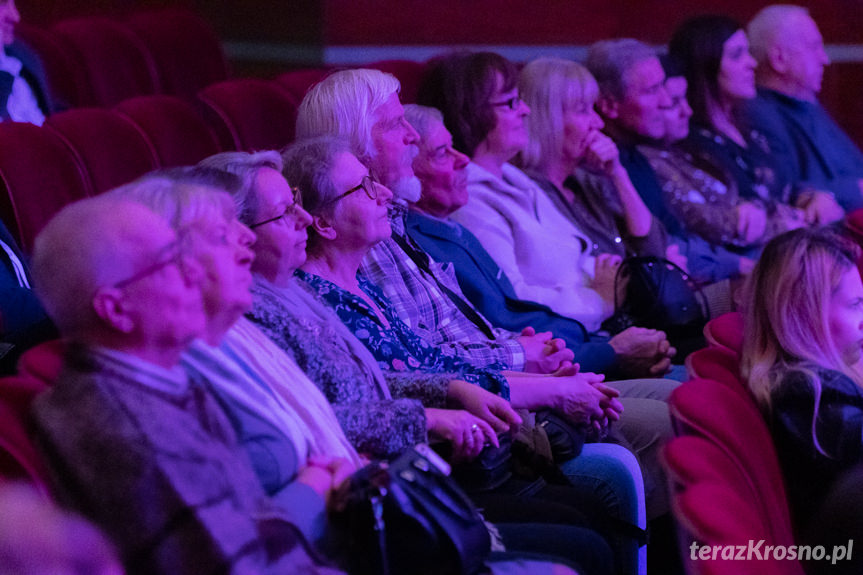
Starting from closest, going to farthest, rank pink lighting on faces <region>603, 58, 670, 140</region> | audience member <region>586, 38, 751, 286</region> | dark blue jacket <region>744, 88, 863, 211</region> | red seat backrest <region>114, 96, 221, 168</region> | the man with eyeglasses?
the man with eyeglasses, red seat backrest <region>114, 96, 221, 168</region>, audience member <region>586, 38, 751, 286</region>, pink lighting on faces <region>603, 58, 670, 140</region>, dark blue jacket <region>744, 88, 863, 211</region>

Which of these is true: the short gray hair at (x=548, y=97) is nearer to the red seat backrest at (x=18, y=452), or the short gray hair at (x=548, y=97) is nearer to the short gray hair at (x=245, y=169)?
the short gray hair at (x=245, y=169)

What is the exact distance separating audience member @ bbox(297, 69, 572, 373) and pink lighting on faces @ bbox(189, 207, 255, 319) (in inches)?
29.6

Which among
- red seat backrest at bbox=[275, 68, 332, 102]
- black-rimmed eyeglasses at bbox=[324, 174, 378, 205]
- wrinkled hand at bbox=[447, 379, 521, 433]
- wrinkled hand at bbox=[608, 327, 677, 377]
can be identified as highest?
black-rimmed eyeglasses at bbox=[324, 174, 378, 205]

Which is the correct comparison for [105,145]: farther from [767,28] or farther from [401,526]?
[767,28]

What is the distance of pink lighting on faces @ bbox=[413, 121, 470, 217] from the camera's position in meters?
2.12

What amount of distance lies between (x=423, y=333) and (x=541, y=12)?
2.47 m

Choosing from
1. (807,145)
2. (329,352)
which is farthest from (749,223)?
(329,352)

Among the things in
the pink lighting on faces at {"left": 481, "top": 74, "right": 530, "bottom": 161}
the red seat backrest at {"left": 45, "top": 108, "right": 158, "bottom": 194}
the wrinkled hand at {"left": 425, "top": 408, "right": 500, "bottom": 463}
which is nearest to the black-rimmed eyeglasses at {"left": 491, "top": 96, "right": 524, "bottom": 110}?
the pink lighting on faces at {"left": 481, "top": 74, "right": 530, "bottom": 161}

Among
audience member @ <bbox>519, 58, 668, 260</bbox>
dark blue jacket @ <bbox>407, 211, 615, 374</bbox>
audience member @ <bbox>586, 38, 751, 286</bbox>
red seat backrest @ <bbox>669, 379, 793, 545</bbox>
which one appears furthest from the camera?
audience member @ <bbox>586, 38, 751, 286</bbox>

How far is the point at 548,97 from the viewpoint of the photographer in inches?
105

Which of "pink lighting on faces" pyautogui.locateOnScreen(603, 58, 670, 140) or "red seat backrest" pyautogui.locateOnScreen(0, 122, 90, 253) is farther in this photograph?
"pink lighting on faces" pyautogui.locateOnScreen(603, 58, 670, 140)

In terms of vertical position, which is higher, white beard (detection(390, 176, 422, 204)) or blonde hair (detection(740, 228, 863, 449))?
blonde hair (detection(740, 228, 863, 449))

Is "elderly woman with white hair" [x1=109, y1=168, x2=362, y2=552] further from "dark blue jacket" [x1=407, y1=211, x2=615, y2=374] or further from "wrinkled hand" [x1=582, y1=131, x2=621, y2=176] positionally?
"wrinkled hand" [x1=582, y1=131, x2=621, y2=176]

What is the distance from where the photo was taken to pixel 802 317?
4.90 feet
